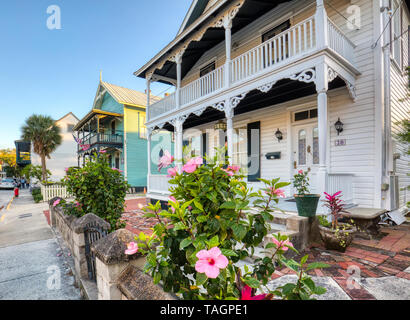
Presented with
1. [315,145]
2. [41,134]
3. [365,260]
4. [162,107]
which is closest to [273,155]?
[315,145]

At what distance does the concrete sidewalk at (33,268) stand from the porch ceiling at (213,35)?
7.54 m

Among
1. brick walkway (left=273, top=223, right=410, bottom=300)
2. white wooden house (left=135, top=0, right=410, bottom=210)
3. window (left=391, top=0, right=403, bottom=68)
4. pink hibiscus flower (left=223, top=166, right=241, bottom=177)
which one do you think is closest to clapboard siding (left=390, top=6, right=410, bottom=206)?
white wooden house (left=135, top=0, right=410, bottom=210)

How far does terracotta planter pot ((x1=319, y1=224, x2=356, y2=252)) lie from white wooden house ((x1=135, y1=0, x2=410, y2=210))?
103cm

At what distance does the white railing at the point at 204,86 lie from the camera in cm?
708

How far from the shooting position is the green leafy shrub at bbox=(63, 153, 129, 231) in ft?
11.2

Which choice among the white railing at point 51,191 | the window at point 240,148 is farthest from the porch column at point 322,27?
the white railing at point 51,191

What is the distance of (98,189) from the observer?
3.41 meters

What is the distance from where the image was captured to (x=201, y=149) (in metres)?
10.2

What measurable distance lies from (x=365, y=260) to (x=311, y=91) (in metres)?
4.54

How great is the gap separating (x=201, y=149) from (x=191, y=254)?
917 centimetres

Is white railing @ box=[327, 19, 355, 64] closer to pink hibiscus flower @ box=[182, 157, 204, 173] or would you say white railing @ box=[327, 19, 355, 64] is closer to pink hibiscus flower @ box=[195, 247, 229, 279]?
pink hibiscus flower @ box=[182, 157, 204, 173]

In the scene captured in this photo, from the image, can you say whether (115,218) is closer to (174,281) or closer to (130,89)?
(174,281)

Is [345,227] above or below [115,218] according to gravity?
below
